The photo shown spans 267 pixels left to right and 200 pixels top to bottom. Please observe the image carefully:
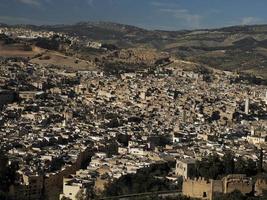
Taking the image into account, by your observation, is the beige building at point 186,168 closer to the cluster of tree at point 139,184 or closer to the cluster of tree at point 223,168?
the cluster of tree at point 223,168

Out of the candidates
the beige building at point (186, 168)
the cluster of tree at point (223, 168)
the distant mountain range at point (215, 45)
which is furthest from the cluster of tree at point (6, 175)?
the distant mountain range at point (215, 45)

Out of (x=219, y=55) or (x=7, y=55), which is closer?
(x=7, y=55)

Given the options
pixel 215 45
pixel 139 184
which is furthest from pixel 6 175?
pixel 215 45

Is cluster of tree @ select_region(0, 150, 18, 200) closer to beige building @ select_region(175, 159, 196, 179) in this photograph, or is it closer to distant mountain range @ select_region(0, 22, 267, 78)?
beige building @ select_region(175, 159, 196, 179)

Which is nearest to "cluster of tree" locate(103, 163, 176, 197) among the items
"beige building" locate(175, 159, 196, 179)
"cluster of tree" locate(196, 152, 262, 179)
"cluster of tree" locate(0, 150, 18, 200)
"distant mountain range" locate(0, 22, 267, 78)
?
"beige building" locate(175, 159, 196, 179)

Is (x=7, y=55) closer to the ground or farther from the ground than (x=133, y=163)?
farther from the ground

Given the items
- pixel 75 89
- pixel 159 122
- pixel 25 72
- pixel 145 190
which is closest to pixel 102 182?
pixel 145 190

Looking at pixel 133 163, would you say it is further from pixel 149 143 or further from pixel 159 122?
pixel 159 122

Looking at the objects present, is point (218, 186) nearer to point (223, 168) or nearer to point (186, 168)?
point (223, 168)
